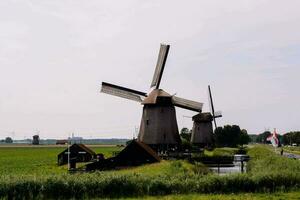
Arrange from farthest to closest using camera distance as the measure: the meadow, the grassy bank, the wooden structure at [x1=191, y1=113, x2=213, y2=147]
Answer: the wooden structure at [x1=191, y1=113, x2=213, y2=147], the meadow, the grassy bank

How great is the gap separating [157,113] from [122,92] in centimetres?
529

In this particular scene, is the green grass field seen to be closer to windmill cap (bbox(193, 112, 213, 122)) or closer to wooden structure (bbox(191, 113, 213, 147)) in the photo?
wooden structure (bbox(191, 113, 213, 147))

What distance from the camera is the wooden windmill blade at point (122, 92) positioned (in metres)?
52.0

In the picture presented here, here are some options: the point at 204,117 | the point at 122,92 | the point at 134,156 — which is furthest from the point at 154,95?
the point at 204,117

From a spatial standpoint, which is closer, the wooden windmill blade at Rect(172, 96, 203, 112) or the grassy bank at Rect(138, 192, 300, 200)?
the grassy bank at Rect(138, 192, 300, 200)

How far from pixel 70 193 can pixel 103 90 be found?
31.2m

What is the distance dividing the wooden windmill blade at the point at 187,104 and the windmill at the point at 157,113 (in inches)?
45.7

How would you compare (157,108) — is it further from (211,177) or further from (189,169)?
(211,177)

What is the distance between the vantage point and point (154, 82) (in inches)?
2120

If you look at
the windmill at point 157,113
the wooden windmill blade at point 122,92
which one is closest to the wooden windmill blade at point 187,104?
the windmill at point 157,113

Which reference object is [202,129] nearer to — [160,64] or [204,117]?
[204,117]

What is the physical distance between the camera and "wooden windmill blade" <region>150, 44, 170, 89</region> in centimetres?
5300

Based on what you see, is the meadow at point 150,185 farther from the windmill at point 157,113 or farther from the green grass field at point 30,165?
the windmill at point 157,113

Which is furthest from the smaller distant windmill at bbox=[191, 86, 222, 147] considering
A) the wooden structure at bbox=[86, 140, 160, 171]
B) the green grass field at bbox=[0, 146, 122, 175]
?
the wooden structure at bbox=[86, 140, 160, 171]
